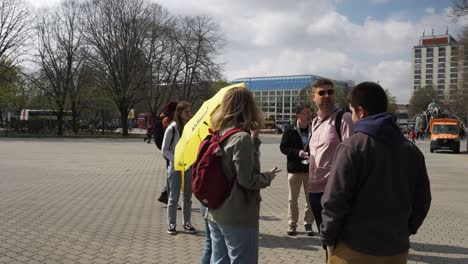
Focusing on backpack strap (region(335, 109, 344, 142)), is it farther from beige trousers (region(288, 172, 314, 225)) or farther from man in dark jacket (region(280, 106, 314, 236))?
beige trousers (region(288, 172, 314, 225))

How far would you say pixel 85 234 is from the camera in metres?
6.16

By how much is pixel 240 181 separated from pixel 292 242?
3285 millimetres

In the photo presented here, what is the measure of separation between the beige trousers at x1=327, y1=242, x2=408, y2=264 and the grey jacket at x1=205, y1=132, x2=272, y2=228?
25.2 inches

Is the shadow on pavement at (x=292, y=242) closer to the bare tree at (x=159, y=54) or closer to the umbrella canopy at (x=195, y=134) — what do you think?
the umbrella canopy at (x=195, y=134)

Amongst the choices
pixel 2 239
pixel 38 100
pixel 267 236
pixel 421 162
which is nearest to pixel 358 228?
pixel 421 162

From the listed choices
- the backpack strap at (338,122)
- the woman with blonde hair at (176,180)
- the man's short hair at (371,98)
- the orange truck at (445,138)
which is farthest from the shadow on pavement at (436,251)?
the orange truck at (445,138)

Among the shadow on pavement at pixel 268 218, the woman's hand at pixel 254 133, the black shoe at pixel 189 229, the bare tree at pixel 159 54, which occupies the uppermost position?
the bare tree at pixel 159 54

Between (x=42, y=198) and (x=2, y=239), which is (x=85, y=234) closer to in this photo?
(x=2, y=239)

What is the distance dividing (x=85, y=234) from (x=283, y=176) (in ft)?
27.8

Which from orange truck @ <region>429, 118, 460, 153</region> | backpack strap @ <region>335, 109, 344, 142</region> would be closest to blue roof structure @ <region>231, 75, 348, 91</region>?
orange truck @ <region>429, 118, 460, 153</region>

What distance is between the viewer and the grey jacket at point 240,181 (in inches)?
115

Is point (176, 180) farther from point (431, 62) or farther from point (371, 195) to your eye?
point (431, 62)

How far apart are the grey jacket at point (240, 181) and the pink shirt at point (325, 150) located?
1.42 metres

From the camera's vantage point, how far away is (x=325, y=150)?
4273 millimetres
